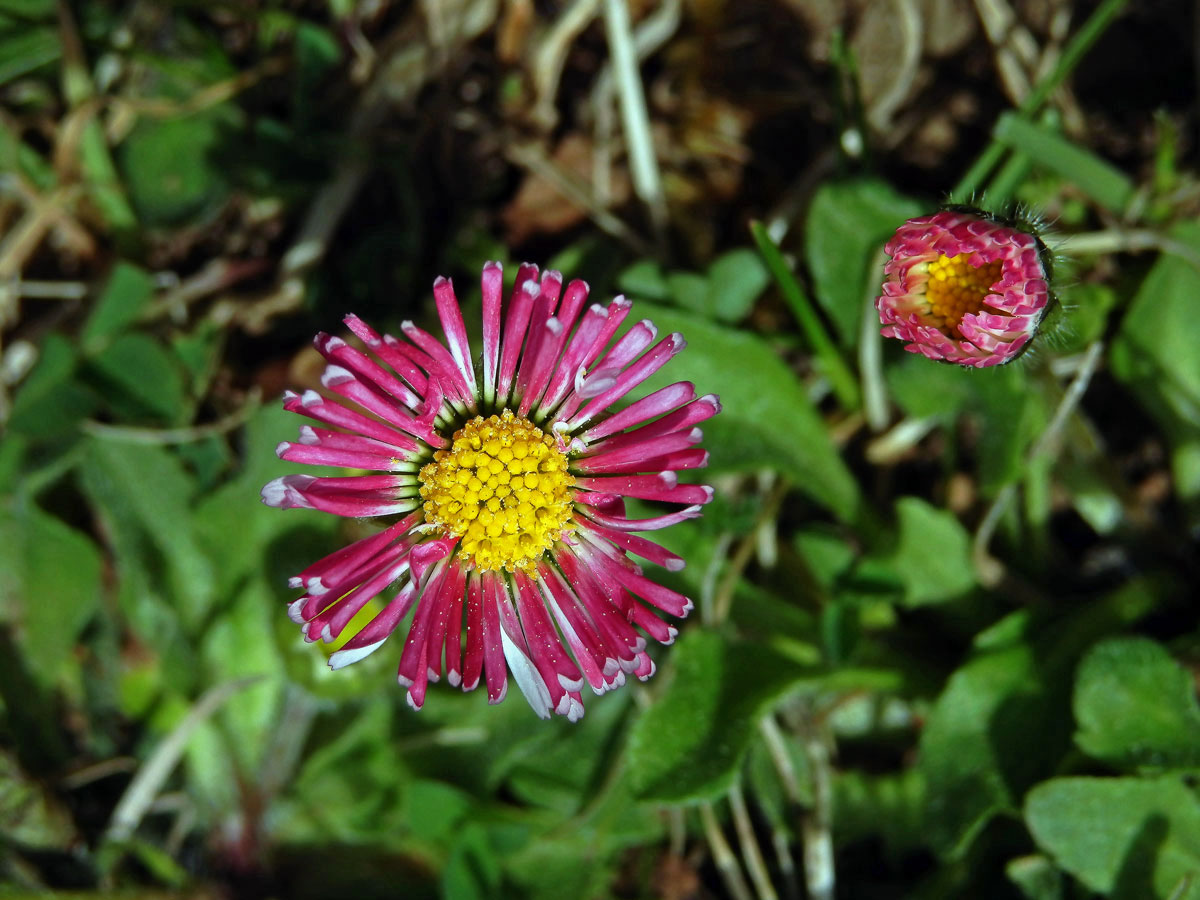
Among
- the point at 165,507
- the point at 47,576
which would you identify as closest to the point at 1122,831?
the point at 165,507

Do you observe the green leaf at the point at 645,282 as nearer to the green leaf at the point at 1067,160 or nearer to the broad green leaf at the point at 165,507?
the green leaf at the point at 1067,160

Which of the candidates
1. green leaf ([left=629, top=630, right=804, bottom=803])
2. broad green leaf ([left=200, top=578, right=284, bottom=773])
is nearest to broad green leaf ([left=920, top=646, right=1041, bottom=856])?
green leaf ([left=629, top=630, right=804, bottom=803])

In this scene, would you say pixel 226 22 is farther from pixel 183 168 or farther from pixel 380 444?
pixel 380 444

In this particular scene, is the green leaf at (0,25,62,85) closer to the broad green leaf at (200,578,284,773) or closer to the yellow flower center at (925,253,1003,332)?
the broad green leaf at (200,578,284,773)

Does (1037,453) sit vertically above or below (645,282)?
below

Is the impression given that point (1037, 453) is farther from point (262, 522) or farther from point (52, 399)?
point (52, 399)
